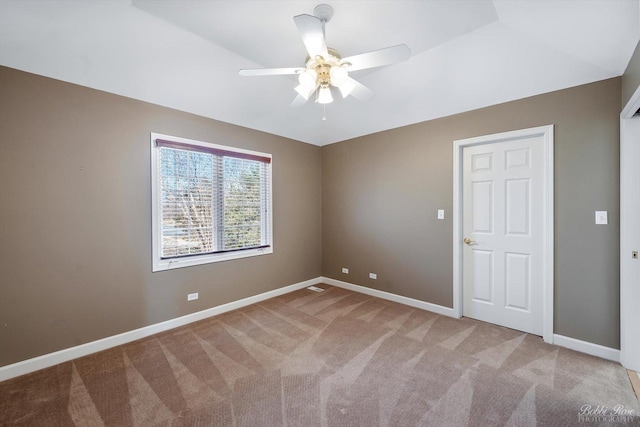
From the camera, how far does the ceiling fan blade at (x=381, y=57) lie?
1.65 metres

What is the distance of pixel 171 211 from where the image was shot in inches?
118

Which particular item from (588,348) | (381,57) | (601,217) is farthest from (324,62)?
(588,348)

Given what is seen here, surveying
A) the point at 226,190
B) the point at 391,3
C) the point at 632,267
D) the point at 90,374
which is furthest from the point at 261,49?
the point at 632,267

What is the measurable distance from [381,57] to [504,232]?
2.41 m

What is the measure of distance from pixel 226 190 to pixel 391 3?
2656mm

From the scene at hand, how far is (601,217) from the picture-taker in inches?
93.0

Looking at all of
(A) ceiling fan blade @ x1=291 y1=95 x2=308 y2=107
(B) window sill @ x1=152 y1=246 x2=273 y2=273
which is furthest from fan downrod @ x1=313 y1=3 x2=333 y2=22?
(B) window sill @ x1=152 y1=246 x2=273 y2=273

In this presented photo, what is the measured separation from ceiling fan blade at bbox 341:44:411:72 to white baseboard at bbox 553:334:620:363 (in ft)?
9.81

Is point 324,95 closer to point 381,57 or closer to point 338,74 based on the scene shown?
point 338,74

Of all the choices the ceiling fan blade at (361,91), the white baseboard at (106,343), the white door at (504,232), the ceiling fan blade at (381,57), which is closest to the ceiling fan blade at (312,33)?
the ceiling fan blade at (381,57)

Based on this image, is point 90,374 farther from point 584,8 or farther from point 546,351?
point 584,8

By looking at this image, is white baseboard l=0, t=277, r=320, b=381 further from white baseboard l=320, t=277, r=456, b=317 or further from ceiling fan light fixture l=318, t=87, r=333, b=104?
ceiling fan light fixture l=318, t=87, r=333, b=104

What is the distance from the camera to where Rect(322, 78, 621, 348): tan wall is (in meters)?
2.35

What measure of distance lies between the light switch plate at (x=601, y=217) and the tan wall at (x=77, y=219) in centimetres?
408
